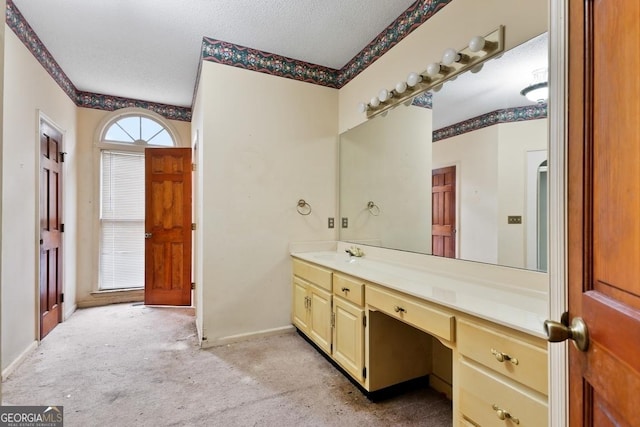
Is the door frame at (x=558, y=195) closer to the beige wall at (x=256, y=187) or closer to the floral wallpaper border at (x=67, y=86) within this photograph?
the beige wall at (x=256, y=187)

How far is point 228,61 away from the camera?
9.02 ft

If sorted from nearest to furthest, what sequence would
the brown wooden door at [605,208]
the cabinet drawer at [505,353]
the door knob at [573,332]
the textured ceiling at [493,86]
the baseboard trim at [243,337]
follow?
the brown wooden door at [605,208], the door knob at [573,332], the cabinet drawer at [505,353], the textured ceiling at [493,86], the baseboard trim at [243,337]

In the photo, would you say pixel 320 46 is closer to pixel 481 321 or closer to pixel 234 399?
pixel 481 321

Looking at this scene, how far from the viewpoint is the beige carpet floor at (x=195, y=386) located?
175 centimetres

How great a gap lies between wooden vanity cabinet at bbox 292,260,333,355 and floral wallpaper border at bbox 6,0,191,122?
2.85m

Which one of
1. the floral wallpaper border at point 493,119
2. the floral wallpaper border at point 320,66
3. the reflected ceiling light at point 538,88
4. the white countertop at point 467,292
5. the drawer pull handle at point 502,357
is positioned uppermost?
the floral wallpaper border at point 320,66

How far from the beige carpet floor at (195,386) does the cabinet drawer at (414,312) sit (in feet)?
2.08

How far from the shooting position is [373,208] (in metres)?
2.77

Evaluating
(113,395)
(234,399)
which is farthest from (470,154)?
(113,395)

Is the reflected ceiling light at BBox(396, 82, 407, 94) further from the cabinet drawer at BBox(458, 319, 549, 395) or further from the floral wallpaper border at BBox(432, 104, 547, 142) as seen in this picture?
the cabinet drawer at BBox(458, 319, 549, 395)

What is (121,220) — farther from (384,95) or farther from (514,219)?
(514,219)

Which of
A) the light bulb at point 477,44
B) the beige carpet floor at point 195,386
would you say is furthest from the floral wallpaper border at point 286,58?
the beige carpet floor at point 195,386

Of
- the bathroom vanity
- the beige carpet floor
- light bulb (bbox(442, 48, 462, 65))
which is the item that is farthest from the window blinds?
light bulb (bbox(442, 48, 462, 65))

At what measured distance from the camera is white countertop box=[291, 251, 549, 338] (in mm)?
1175
